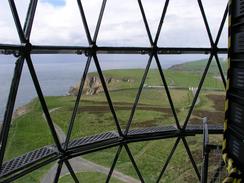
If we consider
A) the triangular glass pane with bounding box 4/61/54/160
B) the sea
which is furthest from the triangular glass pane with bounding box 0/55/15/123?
the triangular glass pane with bounding box 4/61/54/160

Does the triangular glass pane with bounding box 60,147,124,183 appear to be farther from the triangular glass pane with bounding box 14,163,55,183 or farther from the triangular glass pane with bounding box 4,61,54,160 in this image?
the triangular glass pane with bounding box 4,61,54,160

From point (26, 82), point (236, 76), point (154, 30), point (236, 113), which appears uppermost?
point (154, 30)

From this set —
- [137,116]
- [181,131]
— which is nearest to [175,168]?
[137,116]

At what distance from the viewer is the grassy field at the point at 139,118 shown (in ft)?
58.5

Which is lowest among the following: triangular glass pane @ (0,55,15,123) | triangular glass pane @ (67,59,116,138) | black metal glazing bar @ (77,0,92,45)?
triangular glass pane @ (0,55,15,123)

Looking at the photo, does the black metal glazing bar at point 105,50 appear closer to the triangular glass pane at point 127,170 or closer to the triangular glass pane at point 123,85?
the triangular glass pane at point 123,85

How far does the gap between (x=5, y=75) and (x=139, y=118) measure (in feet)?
49.5

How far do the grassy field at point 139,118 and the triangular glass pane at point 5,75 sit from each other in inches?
359

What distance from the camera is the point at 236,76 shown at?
19.9 feet

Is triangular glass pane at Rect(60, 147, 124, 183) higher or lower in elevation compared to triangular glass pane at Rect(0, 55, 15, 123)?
lower

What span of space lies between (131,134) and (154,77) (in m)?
7.12

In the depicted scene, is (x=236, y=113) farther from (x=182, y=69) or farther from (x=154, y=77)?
(x=182, y=69)

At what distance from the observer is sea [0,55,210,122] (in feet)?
23.0

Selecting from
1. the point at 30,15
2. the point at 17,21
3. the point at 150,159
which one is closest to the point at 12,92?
the point at 17,21
